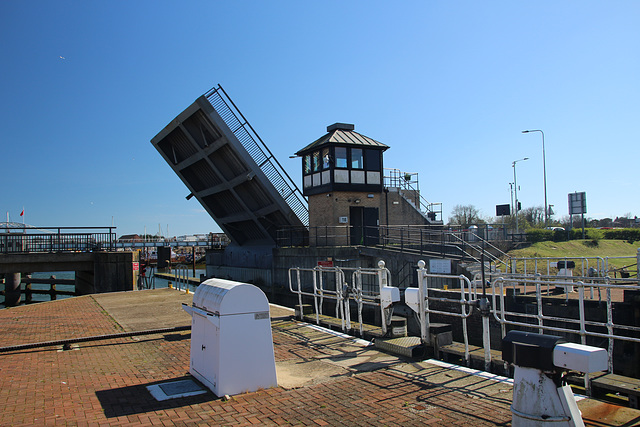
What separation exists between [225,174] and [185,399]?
18.1 meters

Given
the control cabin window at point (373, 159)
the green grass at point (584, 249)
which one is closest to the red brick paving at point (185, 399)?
the control cabin window at point (373, 159)

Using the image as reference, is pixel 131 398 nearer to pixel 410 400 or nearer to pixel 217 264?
pixel 410 400

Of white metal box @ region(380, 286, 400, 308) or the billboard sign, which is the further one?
the billboard sign

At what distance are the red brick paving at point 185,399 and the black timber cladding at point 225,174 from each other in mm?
13714

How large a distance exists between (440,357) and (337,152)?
Result: 15420 millimetres

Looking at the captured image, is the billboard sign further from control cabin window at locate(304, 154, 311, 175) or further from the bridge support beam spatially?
the bridge support beam

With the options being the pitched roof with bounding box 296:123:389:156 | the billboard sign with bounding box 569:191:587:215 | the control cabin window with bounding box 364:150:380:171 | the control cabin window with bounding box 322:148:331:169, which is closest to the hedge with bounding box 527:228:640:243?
the billboard sign with bounding box 569:191:587:215

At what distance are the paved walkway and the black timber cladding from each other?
12.6 meters

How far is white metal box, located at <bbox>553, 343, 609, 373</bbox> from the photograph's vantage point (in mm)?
3232

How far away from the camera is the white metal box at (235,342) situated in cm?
527

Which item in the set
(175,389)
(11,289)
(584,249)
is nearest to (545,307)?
(175,389)

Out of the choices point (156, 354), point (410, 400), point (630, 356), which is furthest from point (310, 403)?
point (630, 356)

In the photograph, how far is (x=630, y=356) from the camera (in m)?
11.2

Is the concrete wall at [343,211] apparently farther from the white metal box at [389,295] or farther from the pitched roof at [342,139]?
the white metal box at [389,295]
